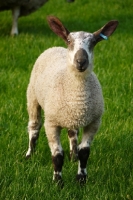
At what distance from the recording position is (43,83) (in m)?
4.58

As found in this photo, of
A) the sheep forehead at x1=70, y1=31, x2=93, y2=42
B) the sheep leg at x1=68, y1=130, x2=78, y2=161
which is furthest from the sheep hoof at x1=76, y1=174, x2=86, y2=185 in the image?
the sheep forehead at x1=70, y1=31, x2=93, y2=42

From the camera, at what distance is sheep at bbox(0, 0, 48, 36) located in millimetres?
11241

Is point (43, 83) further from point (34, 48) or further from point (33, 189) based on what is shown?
point (34, 48)

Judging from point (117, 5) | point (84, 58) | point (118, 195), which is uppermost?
point (117, 5)

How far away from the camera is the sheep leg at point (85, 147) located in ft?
14.0

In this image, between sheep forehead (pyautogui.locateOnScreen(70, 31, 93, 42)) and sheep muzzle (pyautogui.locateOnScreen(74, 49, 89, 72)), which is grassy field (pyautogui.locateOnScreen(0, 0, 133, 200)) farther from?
sheep forehead (pyautogui.locateOnScreen(70, 31, 93, 42))

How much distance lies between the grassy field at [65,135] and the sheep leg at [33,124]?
8 cm

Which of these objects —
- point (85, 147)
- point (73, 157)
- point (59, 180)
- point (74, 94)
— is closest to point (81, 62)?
point (74, 94)

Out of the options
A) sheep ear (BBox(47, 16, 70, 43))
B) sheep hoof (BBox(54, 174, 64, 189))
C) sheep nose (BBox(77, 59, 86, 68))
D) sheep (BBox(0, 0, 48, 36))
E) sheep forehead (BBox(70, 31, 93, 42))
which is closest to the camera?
sheep nose (BBox(77, 59, 86, 68))

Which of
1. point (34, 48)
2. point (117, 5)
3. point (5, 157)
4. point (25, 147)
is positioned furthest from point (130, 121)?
point (117, 5)

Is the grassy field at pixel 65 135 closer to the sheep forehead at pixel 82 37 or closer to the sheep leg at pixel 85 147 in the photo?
the sheep leg at pixel 85 147

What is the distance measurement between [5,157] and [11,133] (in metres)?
0.65

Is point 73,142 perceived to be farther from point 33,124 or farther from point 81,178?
point 81,178

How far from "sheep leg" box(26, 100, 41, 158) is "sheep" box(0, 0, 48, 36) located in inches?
245
